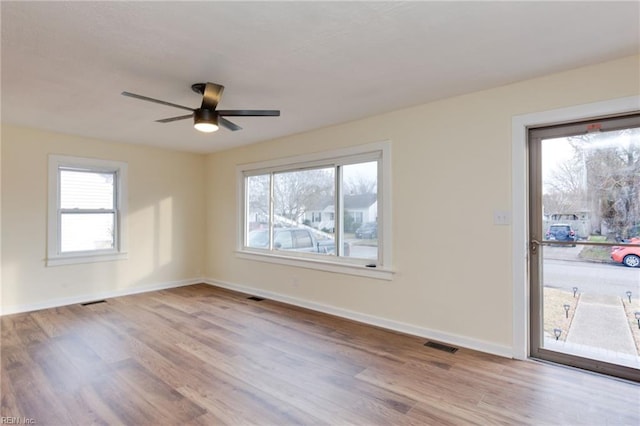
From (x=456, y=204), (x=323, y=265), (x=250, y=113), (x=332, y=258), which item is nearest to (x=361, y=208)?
(x=332, y=258)

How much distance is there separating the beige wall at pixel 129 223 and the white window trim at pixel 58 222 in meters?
0.07

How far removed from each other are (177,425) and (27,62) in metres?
2.78

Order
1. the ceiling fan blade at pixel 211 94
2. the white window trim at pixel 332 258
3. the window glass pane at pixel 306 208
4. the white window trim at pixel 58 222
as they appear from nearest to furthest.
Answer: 1. the ceiling fan blade at pixel 211 94
2. the white window trim at pixel 332 258
3. the window glass pane at pixel 306 208
4. the white window trim at pixel 58 222

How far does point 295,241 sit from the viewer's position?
500 cm

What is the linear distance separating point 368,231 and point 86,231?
13.8 ft

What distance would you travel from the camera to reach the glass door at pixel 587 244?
2.62 m

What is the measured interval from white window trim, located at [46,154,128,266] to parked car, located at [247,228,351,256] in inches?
78.3

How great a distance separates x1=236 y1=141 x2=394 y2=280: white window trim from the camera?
12.6ft

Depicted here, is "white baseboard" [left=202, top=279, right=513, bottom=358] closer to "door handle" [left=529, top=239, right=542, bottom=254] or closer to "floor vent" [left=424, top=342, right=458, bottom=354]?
"floor vent" [left=424, top=342, right=458, bottom=354]

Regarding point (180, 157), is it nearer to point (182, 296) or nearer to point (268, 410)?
point (182, 296)

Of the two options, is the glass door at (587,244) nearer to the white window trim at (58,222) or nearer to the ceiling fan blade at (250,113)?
the ceiling fan blade at (250,113)

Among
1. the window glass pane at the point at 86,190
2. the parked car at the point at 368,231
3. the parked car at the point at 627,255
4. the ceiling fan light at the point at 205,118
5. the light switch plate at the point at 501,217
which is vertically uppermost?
the ceiling fan light at the point at 205,118

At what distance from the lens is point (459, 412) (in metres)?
2.18

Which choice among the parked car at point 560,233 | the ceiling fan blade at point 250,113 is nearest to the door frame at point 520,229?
the parked car at point 560,233
